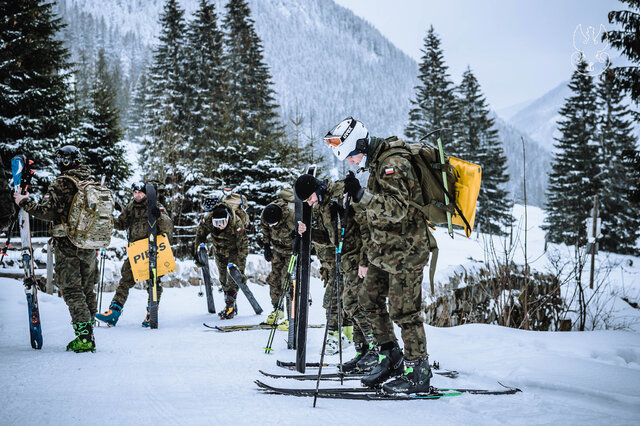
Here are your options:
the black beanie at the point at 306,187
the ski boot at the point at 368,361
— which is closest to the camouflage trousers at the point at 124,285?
the ski boot at the point at 368,361

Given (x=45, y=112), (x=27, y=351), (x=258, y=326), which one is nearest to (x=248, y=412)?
(x=27, y=351)

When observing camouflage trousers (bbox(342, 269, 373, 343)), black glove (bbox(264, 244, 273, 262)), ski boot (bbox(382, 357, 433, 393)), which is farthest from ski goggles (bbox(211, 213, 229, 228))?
ski boot (bbox(382, 357, 433, 393))

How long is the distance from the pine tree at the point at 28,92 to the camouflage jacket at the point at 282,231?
43.2 ft

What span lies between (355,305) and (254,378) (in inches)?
54.2

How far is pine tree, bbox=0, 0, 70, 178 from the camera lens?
15445 millimetres

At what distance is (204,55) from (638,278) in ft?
95.1

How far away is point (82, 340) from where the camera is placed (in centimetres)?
495

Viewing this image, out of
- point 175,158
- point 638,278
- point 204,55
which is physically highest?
point 204,55

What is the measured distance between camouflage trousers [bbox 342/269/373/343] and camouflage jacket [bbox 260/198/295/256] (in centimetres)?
197

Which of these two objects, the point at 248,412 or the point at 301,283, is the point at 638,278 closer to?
the point at 301,283

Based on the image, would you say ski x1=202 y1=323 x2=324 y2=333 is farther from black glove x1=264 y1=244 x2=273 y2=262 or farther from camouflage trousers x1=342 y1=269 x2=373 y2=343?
camouflage trousers x1=342 y1=269 x2=373 y2=343

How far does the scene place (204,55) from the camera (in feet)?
98.6

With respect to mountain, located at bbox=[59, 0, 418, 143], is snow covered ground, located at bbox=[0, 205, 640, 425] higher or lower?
lower

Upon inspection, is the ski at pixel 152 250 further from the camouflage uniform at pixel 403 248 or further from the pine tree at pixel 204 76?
the pine tree at pixel 204 76
